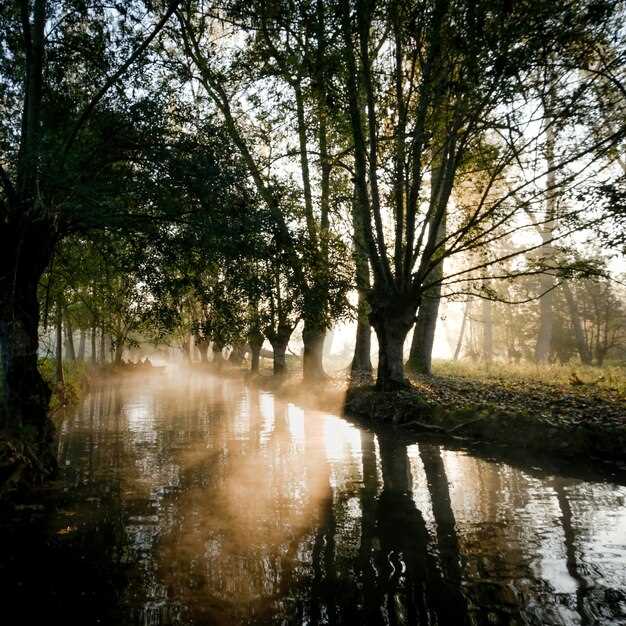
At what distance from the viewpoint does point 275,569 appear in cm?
540

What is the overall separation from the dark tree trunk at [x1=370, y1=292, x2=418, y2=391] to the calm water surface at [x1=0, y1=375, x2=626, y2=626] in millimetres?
6032

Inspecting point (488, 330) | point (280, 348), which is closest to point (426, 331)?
point (280, 348)

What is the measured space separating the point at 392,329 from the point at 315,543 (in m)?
11.6

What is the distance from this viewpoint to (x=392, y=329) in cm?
1700

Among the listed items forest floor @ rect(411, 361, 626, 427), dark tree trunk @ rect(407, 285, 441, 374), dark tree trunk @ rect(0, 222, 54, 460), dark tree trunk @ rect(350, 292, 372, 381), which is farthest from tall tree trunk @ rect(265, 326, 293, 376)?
dark tree trunk @ rect(0, 222, 54, 460)

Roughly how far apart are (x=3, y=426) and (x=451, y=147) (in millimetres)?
13923

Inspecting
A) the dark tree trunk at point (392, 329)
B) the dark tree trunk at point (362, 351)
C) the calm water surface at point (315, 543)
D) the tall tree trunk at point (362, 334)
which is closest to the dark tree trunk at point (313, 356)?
the tall tree trunk at point (362, 334)

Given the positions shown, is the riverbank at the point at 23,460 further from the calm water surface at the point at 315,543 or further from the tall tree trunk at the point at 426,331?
the tall tree trunk at the point at 426,331

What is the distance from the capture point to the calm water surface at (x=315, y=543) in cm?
461

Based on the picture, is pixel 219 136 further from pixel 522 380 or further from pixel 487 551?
pixel 522 380

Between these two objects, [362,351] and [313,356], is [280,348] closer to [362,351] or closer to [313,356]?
[362,351]

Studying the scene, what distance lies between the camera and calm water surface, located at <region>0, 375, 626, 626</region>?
461 cm

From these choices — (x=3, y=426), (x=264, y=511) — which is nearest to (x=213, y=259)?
(x=264, y=511)

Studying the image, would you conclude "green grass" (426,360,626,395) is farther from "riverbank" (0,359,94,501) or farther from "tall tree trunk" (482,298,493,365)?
"tall tree trunk" (482,298,493,365)
